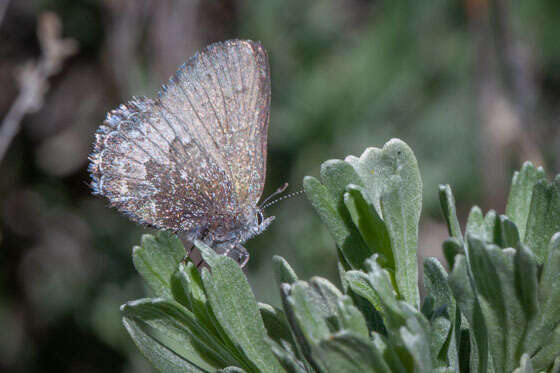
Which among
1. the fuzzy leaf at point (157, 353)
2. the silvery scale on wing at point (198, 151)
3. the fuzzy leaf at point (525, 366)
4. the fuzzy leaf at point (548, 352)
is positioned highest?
the silvery scale on wing at point (198, 151)

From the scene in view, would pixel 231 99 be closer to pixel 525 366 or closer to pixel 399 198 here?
pixel 399 198

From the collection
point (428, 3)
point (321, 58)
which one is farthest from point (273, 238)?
point (428, 3)

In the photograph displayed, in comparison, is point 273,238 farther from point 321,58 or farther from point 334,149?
point 321,58

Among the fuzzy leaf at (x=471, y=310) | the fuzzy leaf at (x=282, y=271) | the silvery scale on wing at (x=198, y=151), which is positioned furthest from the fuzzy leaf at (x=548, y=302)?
the silvery scale on wing at (x=198, y=151)

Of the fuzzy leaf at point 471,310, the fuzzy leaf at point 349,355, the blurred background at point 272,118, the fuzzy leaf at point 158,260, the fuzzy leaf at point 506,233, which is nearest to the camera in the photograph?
the fuzzy leaf at point 349,355

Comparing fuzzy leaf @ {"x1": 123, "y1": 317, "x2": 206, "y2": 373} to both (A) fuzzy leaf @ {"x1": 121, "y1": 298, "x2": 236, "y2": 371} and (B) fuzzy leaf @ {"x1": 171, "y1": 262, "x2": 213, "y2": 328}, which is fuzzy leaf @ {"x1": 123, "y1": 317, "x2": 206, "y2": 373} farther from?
(B) fuzzy leaf @ {"x1": 171, "y1": 262, "x2": 213, "y2": 328}

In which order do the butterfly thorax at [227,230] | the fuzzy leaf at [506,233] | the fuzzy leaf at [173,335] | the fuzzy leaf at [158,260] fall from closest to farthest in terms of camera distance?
the fuzzy leaf at [506,233] → the fuzzy leaf at [173,335] → the fuzzy leaf at [158,260] → the butterfly thorax at [227,230]

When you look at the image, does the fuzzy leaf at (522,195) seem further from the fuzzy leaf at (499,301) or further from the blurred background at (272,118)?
the blurred background at (272,118)
